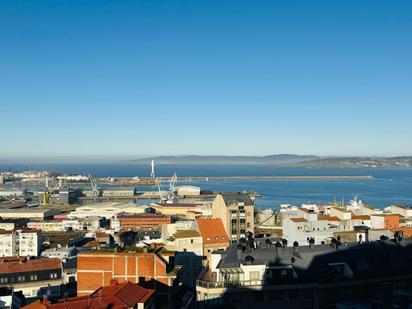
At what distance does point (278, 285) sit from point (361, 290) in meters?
2.84

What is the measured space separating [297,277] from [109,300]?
18.9 ft

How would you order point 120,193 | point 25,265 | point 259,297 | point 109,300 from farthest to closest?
point 120,193
point 25,265
point 259,297
point 109,300

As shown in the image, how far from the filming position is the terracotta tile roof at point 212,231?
31.5 metres

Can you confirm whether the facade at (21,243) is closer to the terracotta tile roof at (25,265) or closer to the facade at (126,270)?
the terracotta tile roof at (25,265)

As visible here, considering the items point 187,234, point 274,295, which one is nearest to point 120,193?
point 187,234

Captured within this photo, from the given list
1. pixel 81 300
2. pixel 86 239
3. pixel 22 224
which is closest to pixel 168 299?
pixel 81 300

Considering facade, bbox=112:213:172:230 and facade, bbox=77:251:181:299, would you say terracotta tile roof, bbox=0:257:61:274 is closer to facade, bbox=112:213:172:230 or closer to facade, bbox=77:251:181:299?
facade, bbox=77:251:181:299

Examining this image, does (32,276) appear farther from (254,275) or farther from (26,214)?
(26,214)

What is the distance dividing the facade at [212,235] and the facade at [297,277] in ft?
41.8

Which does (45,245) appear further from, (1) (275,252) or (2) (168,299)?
(1) (275,252)

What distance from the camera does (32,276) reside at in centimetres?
2928

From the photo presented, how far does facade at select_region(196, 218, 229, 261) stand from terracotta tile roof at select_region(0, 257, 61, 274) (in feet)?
27.1

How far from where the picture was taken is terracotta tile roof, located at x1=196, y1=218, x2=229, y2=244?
31.5 metres

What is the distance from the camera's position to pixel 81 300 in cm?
1507
